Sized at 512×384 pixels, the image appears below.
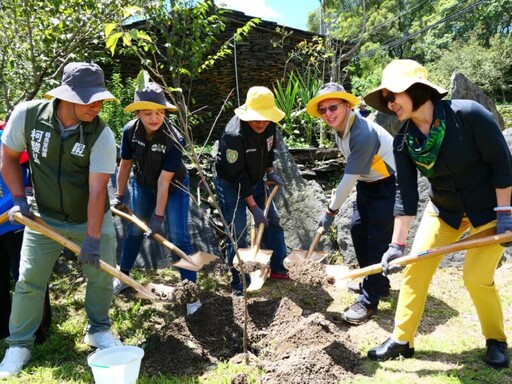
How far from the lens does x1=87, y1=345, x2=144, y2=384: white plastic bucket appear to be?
236 cm

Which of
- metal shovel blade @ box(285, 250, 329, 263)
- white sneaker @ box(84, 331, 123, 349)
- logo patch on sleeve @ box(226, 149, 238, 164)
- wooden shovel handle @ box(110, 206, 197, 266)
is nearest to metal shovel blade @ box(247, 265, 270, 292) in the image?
metal shovel blade @ box(285, 250, 329, 263)

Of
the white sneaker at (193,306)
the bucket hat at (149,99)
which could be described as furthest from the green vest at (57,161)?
the white sneaker at (193,306)

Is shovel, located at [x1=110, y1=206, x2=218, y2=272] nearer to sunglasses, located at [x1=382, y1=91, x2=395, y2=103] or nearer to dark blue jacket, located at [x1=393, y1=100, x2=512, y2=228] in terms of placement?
dark blue jacket, located at [x1=393, y1=100, x2=512, y2=228]

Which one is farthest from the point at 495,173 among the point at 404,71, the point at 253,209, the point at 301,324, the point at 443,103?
the point at 253,209

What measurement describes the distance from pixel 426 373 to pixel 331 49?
6421 millimetres

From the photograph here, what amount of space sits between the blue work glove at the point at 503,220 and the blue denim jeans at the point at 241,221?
185 cm

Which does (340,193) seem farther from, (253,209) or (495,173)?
(495,173)

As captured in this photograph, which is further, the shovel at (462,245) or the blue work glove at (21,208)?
the blue work glove at (21,208)

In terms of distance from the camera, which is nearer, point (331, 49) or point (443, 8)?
point (331, 49)

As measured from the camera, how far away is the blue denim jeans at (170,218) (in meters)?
3.77

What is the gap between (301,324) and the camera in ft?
10.2

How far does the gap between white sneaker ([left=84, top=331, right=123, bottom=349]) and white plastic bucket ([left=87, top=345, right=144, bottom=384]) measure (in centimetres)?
51

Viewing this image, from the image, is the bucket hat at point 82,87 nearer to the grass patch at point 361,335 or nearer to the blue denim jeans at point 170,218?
the blue denim jeans at point 170,218

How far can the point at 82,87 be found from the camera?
2707mm
